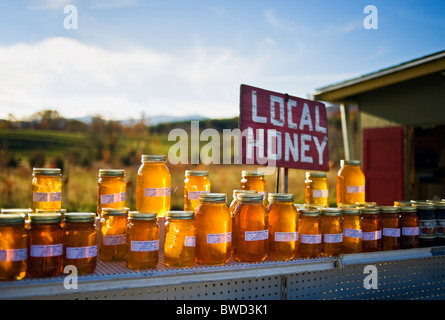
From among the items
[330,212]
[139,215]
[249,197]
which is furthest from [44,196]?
[330,212]

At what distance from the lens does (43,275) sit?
1498 millimetres

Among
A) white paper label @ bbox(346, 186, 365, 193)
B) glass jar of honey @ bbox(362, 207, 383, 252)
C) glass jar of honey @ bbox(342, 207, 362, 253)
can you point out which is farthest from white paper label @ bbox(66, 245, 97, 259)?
white paper label @ bbox(346, 186, 365, 193)

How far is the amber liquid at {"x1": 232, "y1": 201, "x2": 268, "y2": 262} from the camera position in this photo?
180cm

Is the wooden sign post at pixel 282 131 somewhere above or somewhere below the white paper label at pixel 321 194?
above

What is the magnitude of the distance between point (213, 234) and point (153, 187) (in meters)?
0.42

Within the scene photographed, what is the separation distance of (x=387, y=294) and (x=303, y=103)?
1.32 metres

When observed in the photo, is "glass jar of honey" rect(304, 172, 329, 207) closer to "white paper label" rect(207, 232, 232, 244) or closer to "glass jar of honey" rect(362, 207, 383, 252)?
"glass jar of honey" rect(362, 207, 383, 252)

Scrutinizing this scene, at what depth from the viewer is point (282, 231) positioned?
1876 mm

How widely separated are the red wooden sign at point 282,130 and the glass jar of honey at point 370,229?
25.7 inches

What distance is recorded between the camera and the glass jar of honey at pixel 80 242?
1555 millimetres

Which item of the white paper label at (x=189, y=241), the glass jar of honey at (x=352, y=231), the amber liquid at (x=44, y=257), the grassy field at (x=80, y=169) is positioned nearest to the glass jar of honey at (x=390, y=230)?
the glass jar of honey at (x=352, y=231)

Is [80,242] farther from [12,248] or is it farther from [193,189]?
A: [193,189]

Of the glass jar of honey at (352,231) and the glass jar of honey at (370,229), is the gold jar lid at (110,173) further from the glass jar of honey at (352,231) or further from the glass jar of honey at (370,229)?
the glass jar of honey at (370,229)
